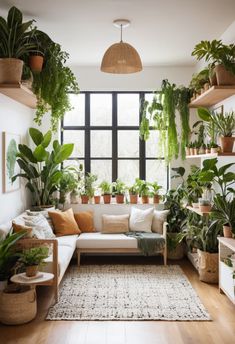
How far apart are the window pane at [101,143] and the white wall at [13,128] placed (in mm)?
1185

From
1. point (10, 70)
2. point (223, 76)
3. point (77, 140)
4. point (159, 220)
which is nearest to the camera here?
point (10, 70)

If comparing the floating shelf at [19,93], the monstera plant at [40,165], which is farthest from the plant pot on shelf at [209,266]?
the floating shelf at [19,93]

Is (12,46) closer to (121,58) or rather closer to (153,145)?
(121,58)

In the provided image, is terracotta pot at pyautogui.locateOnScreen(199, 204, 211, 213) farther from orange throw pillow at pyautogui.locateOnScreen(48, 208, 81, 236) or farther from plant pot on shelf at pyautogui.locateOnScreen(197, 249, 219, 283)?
orange throw pillow at pyautogui.locateOnScreen(48, 208, 81, 236)

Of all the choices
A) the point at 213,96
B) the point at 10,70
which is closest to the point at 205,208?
the point at 213,96

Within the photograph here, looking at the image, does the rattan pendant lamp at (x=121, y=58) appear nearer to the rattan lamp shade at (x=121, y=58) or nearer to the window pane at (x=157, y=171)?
the rattan lamp shade at (x=121, y=58)

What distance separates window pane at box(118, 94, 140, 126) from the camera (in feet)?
22.8

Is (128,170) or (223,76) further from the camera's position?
(128,170)

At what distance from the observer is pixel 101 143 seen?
274 inches

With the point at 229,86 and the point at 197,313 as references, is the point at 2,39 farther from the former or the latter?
the point at 197,313

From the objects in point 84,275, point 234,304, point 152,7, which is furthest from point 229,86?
point 84,275

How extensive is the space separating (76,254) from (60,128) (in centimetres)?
215

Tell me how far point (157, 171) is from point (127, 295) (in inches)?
111

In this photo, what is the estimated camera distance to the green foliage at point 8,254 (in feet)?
13.1
